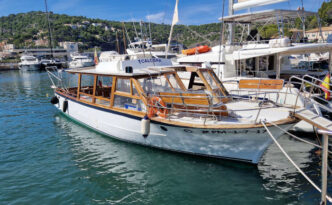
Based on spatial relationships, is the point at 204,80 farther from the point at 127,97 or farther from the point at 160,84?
the point at 127,97

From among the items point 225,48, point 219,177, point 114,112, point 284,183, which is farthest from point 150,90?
point 225,48

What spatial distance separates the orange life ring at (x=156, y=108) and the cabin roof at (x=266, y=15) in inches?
353

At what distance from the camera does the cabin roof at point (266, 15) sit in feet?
43.3

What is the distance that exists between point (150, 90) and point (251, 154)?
3.92m

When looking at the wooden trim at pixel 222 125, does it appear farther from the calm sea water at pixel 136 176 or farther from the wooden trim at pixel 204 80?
the wooden trim at pixel 204 80

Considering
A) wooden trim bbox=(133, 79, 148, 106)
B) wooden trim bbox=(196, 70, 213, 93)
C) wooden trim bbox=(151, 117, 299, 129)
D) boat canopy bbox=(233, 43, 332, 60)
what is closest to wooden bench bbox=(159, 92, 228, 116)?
wooden trim bbox=(151, 117, 299, 129)

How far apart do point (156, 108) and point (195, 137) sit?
1.56 metres

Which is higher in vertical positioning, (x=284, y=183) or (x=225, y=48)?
(x=225, y=48)

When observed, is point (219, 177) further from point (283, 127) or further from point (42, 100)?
point (42, 100)

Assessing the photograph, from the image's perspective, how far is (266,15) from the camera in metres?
14.0

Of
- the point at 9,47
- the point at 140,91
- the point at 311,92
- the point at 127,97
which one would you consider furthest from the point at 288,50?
the point at 9,47

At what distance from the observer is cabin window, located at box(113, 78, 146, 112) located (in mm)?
8344

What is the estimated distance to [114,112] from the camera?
8.63m

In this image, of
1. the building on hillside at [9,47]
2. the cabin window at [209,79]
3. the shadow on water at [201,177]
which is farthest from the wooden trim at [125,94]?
the building on hillside at [9,47]
